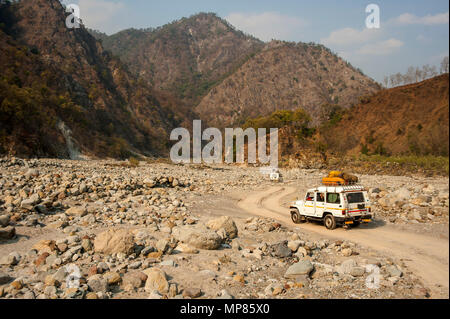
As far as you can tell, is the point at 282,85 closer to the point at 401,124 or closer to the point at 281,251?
the point at 401,124

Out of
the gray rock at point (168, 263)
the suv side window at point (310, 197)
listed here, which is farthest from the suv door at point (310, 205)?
the gray rock at point (168, 263)

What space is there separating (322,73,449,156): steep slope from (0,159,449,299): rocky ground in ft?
2.96

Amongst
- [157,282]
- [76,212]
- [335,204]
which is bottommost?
[157,282]

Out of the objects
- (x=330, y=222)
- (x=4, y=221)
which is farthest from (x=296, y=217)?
(x=4, y=221)

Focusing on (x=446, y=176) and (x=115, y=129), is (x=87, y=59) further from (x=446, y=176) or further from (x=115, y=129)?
(x=446, y=176)

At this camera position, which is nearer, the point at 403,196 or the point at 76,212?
the point at 76,212

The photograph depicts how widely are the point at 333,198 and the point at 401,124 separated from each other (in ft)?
72.3

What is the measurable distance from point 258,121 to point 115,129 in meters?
33.4

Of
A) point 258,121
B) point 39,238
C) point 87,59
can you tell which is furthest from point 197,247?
point 87,59

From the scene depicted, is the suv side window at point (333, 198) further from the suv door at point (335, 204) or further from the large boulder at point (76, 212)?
the large boulder at point (76, 212)

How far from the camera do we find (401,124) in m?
28.6

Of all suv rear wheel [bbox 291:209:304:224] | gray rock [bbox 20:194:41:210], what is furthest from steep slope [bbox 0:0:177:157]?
suv rear wheel [bbox 291:209:304:224]

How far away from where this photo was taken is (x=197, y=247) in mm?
8586

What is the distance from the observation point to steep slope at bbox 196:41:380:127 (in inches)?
5433
